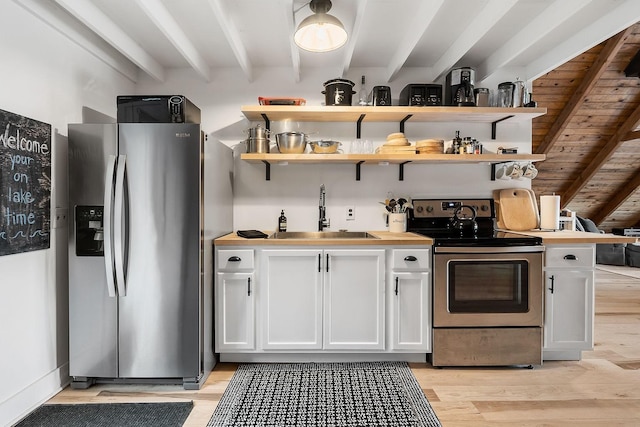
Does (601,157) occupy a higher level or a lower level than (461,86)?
lower

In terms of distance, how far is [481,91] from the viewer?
116 inches

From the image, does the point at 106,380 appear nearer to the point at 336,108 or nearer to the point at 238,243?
the point at 238,243

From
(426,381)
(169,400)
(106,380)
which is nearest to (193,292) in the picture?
(169,400)

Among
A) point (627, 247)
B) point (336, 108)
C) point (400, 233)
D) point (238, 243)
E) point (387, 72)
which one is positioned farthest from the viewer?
point (627, 247)

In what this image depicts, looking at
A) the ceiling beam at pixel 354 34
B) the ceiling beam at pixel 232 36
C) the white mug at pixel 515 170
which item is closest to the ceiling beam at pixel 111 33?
the ceiling beam at pixel 232 36

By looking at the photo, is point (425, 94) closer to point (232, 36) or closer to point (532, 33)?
point (532, 33)

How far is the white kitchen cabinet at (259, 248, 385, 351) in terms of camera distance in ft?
8.52

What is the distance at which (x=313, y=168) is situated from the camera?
10.7ft

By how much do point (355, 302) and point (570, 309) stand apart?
1.53m

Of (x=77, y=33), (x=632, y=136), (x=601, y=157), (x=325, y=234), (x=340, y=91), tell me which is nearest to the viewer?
(x=77, y=33)

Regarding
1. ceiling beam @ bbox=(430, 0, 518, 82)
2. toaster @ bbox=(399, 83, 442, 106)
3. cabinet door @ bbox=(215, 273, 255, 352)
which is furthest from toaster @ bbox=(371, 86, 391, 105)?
cabinet door @ bbox=(215, 273, 255, 352)

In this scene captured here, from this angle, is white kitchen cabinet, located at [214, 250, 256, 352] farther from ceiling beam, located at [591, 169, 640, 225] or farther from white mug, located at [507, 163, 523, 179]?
ceiling beam, located at [591, 169, 640, 225]

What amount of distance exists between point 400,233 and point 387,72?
1425 mm

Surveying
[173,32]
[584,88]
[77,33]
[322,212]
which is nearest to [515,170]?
[322,212]
